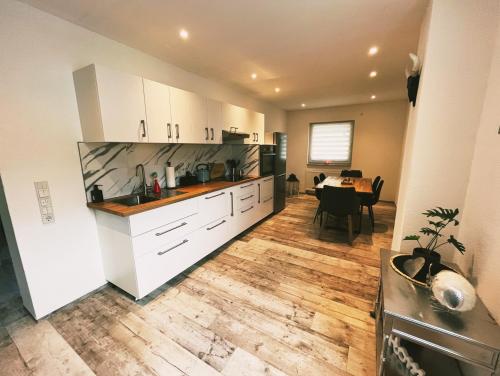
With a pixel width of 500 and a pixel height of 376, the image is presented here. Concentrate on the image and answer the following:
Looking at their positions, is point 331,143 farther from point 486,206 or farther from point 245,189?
point 486,206

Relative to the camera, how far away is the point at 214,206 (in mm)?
2680

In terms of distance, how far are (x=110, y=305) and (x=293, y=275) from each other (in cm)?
186

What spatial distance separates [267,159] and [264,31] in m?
2.28

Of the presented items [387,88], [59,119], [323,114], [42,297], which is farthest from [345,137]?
[42,297]

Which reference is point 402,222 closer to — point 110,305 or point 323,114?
point 110,305

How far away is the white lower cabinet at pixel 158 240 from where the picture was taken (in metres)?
1.83

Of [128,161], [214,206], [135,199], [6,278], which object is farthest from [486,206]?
[6,278]

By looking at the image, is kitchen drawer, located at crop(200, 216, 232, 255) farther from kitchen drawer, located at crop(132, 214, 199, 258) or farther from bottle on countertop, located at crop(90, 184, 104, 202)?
bottle on countertop, located at crop(90, 184, 104, 202)

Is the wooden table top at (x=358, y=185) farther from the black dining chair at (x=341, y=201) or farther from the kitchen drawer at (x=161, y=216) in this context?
the kitchen drawer at (x=161, y=216)

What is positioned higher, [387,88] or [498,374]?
[387,88]

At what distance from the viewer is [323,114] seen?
233 inches

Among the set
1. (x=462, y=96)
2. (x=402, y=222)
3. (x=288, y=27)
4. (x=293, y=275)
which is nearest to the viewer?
(x=462, y=96)

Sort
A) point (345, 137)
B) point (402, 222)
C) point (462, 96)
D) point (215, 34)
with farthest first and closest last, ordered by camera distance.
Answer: point (345, 137), point (215, 34), point (402, 222), point (462, 96)

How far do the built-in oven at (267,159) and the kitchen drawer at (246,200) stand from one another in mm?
551
